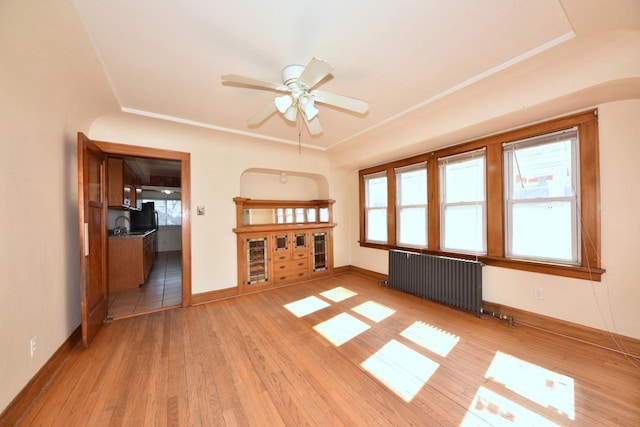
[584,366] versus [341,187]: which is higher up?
[341,187]

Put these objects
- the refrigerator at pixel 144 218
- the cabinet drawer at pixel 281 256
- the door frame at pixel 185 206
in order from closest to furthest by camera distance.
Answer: the door frame at pixel 185 206 → the cabinet drawer at pixel 281 256 → the refrigerator at pixel 144 218

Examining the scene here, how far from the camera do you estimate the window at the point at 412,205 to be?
3.82 m

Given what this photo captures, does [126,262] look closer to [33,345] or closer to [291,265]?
[33,345]

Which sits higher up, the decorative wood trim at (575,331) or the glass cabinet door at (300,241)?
the glass cabinet door at (300,241)

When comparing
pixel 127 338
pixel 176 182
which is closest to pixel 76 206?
pixel 127 338

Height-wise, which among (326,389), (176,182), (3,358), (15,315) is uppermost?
(176,182)

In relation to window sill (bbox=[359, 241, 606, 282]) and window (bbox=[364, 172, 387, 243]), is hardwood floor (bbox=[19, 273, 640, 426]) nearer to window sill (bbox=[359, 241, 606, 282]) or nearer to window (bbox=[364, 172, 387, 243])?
window sill (bbox=[359, 241, 606, 282])

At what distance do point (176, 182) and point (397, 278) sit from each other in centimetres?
670

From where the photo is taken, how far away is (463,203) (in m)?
3.26

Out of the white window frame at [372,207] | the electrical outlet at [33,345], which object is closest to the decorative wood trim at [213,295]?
the electrical outlet at [33,345]

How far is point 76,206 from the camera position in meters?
2.43

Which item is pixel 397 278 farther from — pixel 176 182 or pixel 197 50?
pixel 176 182

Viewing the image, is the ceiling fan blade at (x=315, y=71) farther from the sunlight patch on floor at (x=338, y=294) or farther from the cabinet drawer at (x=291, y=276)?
the cabinet drawer at (x=291, y=276)

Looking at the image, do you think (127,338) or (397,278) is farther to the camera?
(397,278)
